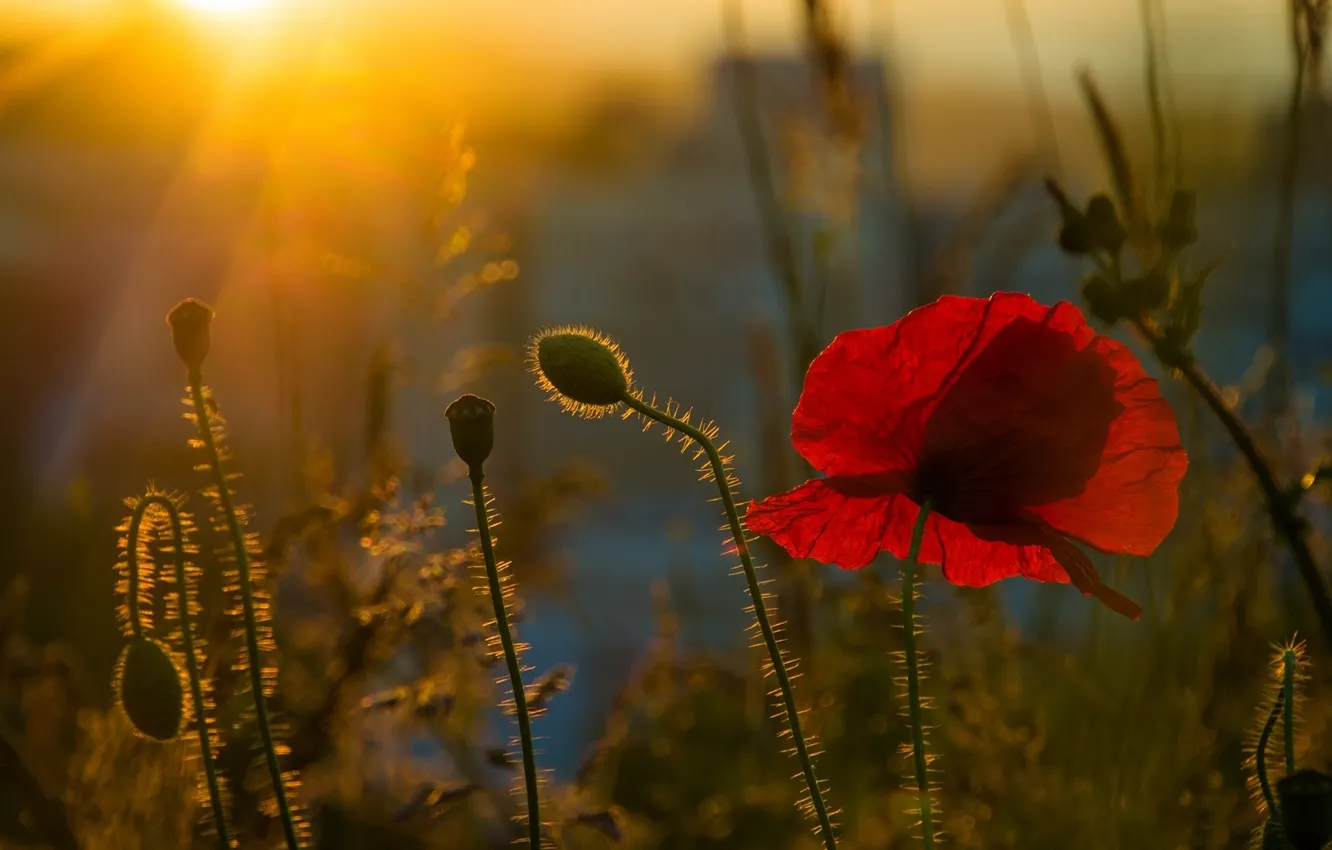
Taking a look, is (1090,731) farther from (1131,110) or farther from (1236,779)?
(1131,110)

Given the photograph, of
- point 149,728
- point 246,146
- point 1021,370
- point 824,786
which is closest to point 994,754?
point 824,786

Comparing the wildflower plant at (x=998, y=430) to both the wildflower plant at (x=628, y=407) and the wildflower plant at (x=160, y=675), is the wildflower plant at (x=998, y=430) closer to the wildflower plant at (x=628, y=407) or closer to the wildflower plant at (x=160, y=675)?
the wildflower plant at (x=628, y=407)

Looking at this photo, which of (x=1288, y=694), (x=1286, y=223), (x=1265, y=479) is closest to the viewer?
(x=1288, y=694)

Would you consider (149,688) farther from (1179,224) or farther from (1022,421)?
(1179,224)

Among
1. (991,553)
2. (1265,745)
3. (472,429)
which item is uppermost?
(472,429)

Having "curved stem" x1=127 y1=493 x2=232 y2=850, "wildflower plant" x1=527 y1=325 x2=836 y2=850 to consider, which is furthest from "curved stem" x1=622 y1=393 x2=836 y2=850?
"curved stem" x1=127 y1=493 x2=232 y2=850

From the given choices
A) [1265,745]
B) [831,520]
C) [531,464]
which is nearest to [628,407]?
[831,520]
